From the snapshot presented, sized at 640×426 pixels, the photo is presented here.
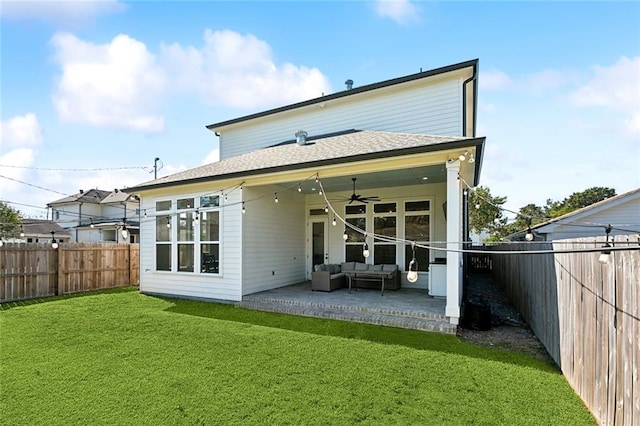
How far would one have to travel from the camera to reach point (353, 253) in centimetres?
1002

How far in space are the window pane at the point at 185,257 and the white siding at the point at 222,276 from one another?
167mm

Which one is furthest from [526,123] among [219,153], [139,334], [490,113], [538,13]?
[139,334]

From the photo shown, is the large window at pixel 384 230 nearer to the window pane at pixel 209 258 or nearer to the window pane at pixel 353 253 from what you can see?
the window pane at pixel 353 253

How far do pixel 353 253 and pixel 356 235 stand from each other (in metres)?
0.60

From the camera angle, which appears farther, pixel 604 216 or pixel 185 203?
pixel 604 216

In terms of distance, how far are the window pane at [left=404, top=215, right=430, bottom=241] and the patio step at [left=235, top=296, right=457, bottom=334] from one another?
12.0 ft

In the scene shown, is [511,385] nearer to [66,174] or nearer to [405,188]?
[405,188]

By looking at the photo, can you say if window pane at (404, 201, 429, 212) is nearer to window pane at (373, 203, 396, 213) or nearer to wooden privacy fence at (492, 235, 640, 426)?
window pane at (373, 203, 396, 213)

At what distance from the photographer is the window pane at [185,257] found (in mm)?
8461

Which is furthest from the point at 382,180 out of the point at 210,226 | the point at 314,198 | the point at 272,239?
the point at 210,226

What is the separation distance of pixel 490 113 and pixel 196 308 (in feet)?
39.5

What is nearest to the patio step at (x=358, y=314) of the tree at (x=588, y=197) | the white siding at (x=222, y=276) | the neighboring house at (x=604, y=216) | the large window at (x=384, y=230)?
the white siding at (x=222, y=276)

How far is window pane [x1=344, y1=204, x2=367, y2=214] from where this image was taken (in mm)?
9930

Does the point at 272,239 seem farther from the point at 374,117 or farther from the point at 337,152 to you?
the point at 374,117
